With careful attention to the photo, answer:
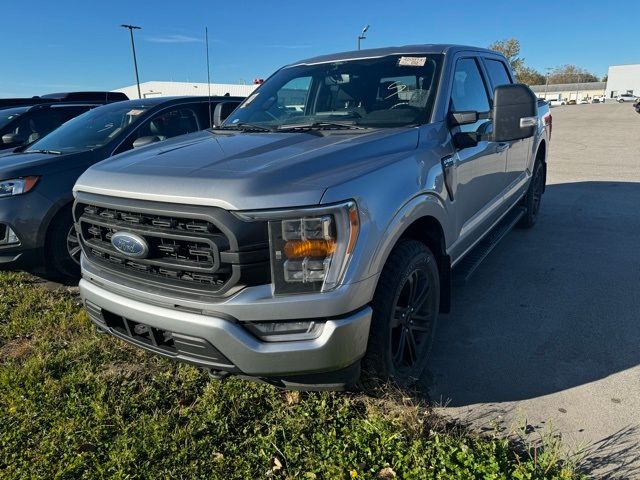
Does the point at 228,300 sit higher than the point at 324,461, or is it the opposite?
the point at 228,300

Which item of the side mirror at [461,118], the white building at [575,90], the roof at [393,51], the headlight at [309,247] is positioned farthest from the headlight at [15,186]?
the white building at [575,90]

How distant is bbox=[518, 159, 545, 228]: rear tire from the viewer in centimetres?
578

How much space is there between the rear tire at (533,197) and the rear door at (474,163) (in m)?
1.67

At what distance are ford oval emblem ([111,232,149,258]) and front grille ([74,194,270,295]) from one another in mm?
17

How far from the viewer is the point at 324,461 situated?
227cm

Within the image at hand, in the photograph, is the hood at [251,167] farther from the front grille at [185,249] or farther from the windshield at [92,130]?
the windshield at [92,130]

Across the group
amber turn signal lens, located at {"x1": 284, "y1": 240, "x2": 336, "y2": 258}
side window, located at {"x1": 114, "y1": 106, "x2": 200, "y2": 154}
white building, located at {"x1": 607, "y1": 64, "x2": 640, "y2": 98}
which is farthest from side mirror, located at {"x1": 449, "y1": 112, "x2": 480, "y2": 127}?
white building, located at {"x1": 607, "y1": 64, "x2": 640, "y2": 98}

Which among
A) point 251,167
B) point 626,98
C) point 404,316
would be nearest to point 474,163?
Answer: point 404,316

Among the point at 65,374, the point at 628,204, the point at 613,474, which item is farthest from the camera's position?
the point at 628,204

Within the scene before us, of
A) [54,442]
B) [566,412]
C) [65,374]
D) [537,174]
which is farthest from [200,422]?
[537,174]

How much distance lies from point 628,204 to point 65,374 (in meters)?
7.60

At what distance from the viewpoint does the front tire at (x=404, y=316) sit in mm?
2340

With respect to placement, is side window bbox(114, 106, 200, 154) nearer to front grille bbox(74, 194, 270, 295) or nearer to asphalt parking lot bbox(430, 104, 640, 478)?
front grille bbox(74, 194, 270, 295)

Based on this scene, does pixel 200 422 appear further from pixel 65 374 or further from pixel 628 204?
pixel 628 204
